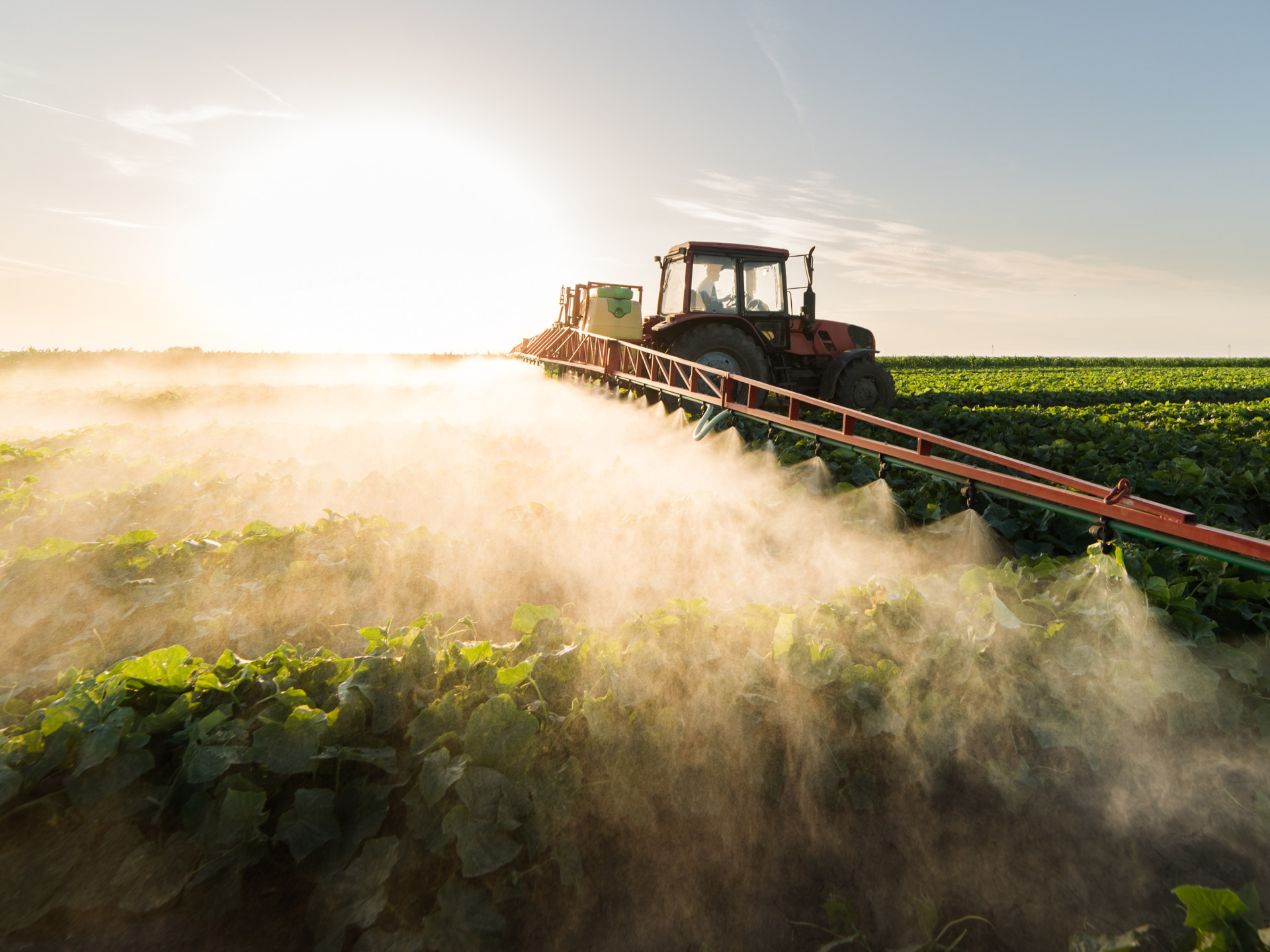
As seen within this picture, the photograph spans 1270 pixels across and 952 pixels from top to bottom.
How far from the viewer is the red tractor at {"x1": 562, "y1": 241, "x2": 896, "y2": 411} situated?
9.33 metres

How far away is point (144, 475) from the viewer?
5.87 metres

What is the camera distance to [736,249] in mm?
9781

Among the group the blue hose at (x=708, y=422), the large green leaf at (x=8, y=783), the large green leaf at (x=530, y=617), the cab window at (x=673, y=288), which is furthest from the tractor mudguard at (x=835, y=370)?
the large green leaf at (x=8, y=783)

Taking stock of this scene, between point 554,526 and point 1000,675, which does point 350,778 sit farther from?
point 554,526

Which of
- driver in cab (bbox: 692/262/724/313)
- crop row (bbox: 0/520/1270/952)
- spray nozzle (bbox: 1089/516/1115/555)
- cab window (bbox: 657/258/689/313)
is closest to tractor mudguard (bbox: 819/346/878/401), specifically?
driver in cab (bbox: 692/262/724/313)

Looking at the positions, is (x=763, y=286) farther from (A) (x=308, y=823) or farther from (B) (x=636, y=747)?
(A) (x=308, y=823)

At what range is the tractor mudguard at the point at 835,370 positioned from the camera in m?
10.1

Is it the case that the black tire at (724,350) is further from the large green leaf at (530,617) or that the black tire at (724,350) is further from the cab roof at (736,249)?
the large green leaf at (530,617)

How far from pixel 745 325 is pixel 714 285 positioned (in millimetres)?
937

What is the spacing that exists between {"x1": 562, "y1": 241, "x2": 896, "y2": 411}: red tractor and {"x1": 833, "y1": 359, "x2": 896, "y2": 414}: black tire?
0.01 metres

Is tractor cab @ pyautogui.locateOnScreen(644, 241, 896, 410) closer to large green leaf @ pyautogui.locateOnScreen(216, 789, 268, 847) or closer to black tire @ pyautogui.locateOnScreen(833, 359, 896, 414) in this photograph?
black tire @ pyautogui.locateOnScreen(833, 359, 896, 414)

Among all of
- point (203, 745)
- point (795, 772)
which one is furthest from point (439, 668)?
point (795, 772)

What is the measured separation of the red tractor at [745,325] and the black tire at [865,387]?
14 mm

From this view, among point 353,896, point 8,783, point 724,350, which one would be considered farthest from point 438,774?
point 724,350
